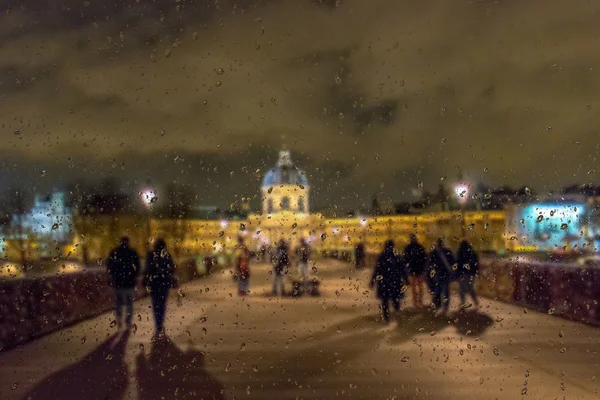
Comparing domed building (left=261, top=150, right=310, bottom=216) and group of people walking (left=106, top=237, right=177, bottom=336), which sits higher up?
domed building (left=261, top=150, right=310, bottom=216)

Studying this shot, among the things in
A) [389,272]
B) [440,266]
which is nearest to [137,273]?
[389,272]

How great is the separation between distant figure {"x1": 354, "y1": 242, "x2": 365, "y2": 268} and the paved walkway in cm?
7

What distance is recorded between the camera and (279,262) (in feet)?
10.2

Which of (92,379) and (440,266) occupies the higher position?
(440,266)

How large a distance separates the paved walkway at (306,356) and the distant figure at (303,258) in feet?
0.31

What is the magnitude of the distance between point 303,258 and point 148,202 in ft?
2.52

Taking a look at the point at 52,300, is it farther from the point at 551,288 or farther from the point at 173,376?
the point at 551,288

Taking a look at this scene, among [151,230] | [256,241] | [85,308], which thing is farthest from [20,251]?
[256,241]

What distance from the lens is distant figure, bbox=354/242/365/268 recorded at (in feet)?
11.2

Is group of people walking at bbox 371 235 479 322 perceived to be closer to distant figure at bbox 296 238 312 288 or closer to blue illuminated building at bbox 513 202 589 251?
blue illuminated building at bbox 513 202 589 251

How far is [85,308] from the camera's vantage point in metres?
4.10

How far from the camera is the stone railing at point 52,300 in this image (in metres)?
3.64

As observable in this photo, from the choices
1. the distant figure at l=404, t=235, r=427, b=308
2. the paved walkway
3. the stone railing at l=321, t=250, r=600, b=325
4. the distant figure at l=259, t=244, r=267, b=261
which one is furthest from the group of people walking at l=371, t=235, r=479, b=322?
the stone railing at l=321, t=250, r=600, b=325

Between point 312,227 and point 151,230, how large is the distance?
72 centimetres
